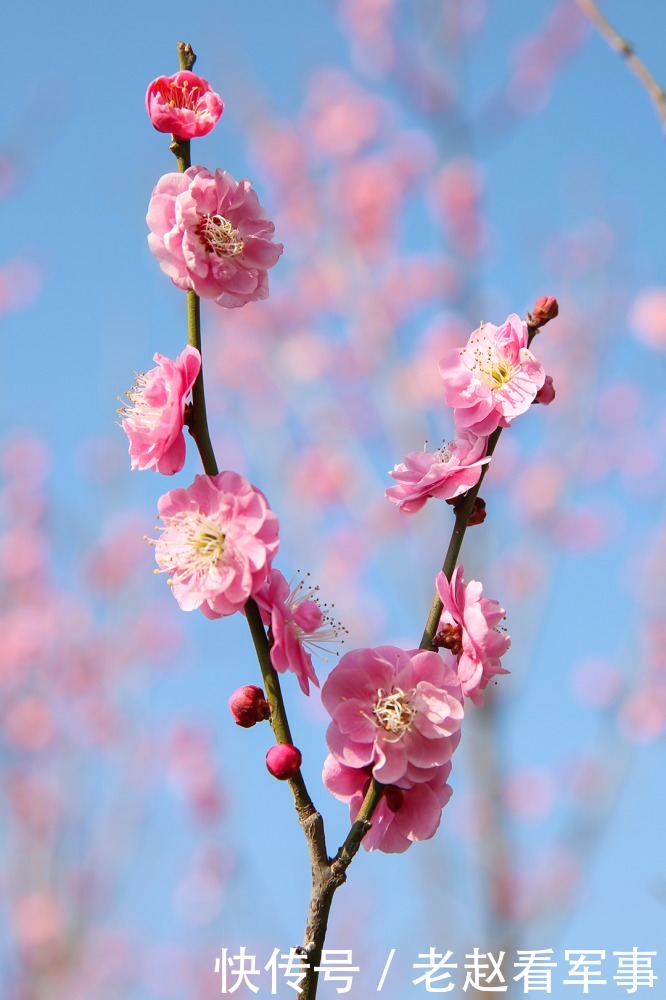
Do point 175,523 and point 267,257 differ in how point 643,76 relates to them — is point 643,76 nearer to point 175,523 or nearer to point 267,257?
point 267,257

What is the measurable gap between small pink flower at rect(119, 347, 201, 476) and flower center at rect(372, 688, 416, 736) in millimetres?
337

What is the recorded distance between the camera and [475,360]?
119cm

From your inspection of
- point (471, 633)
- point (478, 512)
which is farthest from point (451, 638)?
point (478, 512)

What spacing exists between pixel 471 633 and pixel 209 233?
1.82 ft

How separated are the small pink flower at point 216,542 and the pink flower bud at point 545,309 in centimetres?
42

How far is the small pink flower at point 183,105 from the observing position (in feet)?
3.66

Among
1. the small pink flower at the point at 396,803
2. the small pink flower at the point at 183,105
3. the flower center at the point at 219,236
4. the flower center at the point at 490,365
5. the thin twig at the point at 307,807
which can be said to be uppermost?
the small pink flower at the point at 183,105

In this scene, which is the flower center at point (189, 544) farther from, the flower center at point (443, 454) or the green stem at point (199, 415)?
the flower center at point (443, 454)

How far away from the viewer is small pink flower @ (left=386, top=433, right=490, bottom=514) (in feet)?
3.50

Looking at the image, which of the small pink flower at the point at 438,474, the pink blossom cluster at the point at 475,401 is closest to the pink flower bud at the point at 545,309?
the pink blossom cluster at the point at 475,401

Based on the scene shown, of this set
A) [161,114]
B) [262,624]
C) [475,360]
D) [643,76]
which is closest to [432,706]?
[262,624]

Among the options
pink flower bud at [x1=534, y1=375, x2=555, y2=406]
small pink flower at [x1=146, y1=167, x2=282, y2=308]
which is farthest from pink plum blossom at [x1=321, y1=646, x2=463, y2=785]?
small pink flower at [x1=146, y1=167, x2=282, y2=308]

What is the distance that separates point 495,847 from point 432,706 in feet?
13.0

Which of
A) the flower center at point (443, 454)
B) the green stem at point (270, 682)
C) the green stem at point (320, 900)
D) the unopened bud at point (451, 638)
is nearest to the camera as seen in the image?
the green stem at point (320, 900)
